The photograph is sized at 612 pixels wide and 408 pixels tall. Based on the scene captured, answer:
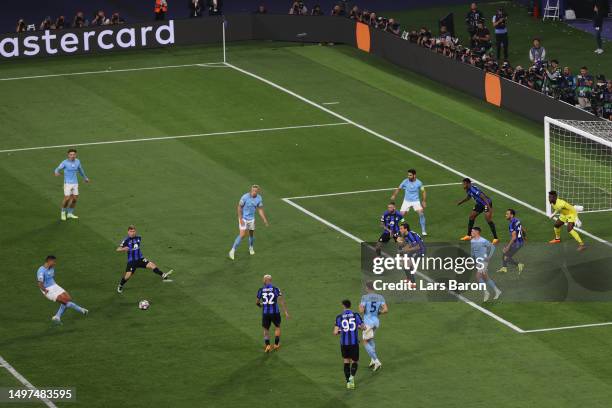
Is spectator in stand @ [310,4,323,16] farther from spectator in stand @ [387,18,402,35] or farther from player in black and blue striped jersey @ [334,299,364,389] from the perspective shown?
player in black and blue striped jersey @ [334,299,364,389]

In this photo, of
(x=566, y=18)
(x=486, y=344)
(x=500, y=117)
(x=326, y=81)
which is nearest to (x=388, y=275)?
(x=486, y=344)

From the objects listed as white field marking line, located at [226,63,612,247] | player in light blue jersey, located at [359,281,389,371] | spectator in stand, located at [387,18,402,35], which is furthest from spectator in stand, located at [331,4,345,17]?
player in light blue jersey, located at [359,281,389,371]

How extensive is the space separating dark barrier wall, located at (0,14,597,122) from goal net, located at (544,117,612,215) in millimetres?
4573

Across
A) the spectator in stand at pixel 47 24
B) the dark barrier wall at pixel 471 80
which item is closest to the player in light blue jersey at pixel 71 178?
the dark barrier wall at pixel 471 80

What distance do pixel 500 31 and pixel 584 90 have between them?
9.19 m

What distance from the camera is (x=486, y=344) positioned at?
3384 cm

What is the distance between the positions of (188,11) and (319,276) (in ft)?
104

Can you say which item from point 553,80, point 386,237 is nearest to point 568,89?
point 553,80

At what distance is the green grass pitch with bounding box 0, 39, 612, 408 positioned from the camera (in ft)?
105

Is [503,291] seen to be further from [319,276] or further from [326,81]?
[326,81]

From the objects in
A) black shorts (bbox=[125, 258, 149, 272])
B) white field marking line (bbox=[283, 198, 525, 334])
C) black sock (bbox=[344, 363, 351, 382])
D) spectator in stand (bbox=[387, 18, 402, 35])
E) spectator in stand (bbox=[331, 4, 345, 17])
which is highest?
spectator in stand (bbox=[331, 4, 345, 17])

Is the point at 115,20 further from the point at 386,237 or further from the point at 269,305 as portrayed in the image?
the point at 269,305

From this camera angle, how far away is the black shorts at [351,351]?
1222 inches

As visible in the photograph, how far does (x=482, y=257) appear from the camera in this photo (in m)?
36.5
